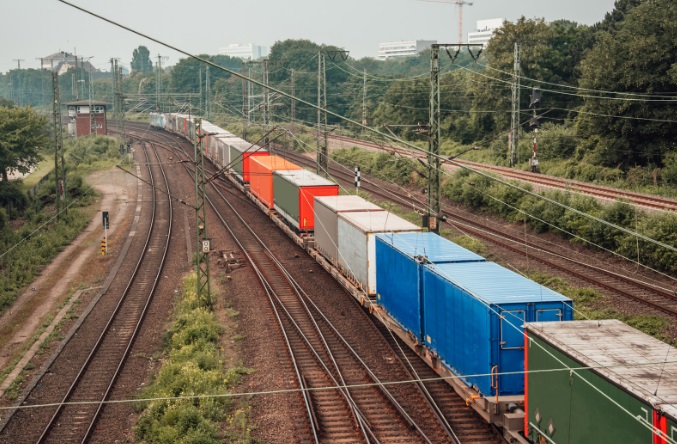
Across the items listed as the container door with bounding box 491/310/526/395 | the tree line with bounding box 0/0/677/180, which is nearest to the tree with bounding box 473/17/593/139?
the tree line with bounding box 0/0/677/180

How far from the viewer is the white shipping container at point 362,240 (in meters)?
23.6

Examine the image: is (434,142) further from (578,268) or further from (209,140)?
(209,140)

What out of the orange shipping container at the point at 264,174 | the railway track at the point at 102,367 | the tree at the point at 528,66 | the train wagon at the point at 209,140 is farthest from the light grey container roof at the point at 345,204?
the train wagon at the point at 209,140

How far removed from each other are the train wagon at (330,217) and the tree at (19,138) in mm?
30763

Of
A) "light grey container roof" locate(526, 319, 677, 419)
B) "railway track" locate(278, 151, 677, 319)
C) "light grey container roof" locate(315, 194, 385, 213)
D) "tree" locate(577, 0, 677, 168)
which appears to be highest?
"tree" locate(577, 0, 677, 168)

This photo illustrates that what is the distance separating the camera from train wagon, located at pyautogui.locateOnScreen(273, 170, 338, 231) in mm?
34312

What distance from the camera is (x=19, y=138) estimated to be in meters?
54.9

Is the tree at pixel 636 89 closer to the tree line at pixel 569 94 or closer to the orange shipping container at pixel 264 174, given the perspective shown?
the tree line at pixel 569 94

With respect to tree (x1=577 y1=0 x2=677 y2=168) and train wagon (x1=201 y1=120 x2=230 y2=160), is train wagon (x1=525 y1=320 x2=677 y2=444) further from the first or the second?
train wagon (x1=201 y1=120 x2=230 y2=160)

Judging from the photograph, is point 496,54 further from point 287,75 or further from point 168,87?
point 168,87

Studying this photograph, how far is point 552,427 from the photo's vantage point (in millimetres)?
12164

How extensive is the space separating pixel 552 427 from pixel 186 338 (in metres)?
13.9

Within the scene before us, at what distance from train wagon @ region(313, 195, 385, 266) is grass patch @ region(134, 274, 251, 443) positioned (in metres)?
5.88

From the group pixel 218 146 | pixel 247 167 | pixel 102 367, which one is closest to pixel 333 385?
pixel 102 367
